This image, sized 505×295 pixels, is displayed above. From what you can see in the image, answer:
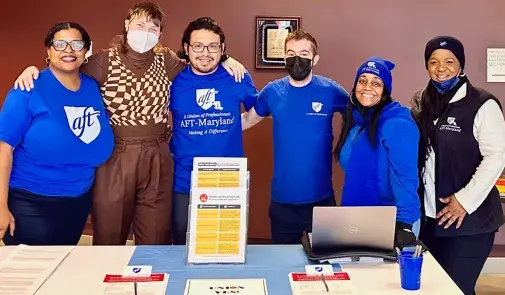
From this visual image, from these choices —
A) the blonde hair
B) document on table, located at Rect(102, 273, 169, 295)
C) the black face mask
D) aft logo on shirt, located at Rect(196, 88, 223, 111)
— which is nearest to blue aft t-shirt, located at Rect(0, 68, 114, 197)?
the blonde hair

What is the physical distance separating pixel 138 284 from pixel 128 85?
3.70 ft

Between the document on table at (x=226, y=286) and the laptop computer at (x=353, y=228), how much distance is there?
29 centimetres

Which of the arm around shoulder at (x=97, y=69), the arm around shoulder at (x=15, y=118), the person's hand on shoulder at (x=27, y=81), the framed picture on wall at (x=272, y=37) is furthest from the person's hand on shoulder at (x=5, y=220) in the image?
the framed picture on wall at (x=272, y=37)

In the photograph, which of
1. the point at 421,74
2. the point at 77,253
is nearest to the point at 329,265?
the point at 77,253

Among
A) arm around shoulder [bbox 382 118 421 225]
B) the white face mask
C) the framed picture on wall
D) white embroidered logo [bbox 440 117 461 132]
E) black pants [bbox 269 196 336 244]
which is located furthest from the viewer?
the framed picture on wall

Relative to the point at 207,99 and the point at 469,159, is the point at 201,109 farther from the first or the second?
the point at 469,159

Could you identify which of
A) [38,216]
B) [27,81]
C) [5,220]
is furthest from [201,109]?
[5,220]

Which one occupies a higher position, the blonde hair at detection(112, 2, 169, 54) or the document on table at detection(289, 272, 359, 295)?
the blonde hair at detection(112, 2, 169, 54)

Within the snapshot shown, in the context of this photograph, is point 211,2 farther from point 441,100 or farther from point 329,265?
point 329,265

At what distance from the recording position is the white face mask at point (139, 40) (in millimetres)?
2557

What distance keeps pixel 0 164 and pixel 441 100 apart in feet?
6.50

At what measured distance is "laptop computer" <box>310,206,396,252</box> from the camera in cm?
188

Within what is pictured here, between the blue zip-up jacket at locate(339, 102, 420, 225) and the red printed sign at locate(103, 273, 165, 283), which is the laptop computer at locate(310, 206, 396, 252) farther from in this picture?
the red printed sign at locate(103, 273, 165, 283)

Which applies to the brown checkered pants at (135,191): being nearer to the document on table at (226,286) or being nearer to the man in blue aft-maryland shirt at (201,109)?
the man in blue aft-maryland shirt at (201,109)
